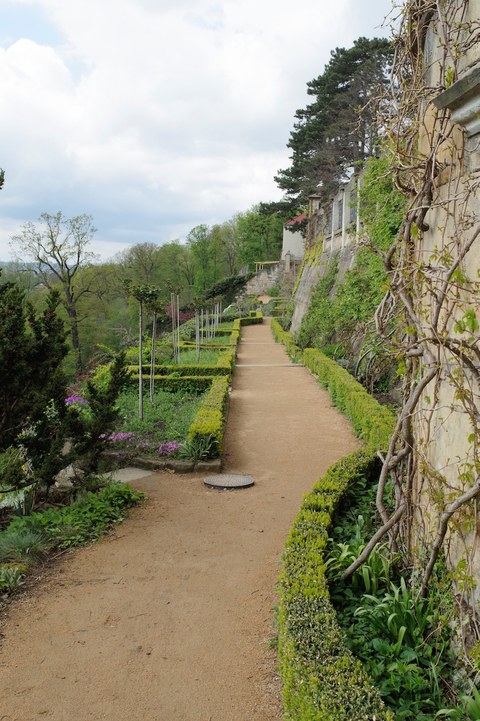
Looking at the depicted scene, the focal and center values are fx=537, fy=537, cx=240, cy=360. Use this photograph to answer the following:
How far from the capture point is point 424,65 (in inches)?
143

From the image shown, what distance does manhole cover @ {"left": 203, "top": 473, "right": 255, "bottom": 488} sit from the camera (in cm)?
667

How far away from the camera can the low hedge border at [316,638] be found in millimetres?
2273

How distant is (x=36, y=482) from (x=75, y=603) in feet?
5.70

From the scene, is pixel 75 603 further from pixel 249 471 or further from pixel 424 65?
pixel 424 65

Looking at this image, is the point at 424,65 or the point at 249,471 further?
the point at 249,471

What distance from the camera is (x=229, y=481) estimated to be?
6.81m

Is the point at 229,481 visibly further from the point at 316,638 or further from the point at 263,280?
the point at 263,280

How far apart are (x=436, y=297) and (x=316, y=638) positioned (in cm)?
187

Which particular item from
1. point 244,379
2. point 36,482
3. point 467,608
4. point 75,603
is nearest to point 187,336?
point 244,379

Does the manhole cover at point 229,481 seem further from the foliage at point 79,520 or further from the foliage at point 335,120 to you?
the foliage at point 335,120

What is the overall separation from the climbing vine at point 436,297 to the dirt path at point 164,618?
101cm

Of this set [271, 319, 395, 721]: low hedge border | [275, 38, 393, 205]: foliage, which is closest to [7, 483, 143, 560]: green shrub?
[271, 319, 395, 721]: low hedge border

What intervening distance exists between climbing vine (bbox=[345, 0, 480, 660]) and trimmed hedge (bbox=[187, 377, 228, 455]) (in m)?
4.04

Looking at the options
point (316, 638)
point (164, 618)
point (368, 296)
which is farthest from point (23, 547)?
point (368, 296)
